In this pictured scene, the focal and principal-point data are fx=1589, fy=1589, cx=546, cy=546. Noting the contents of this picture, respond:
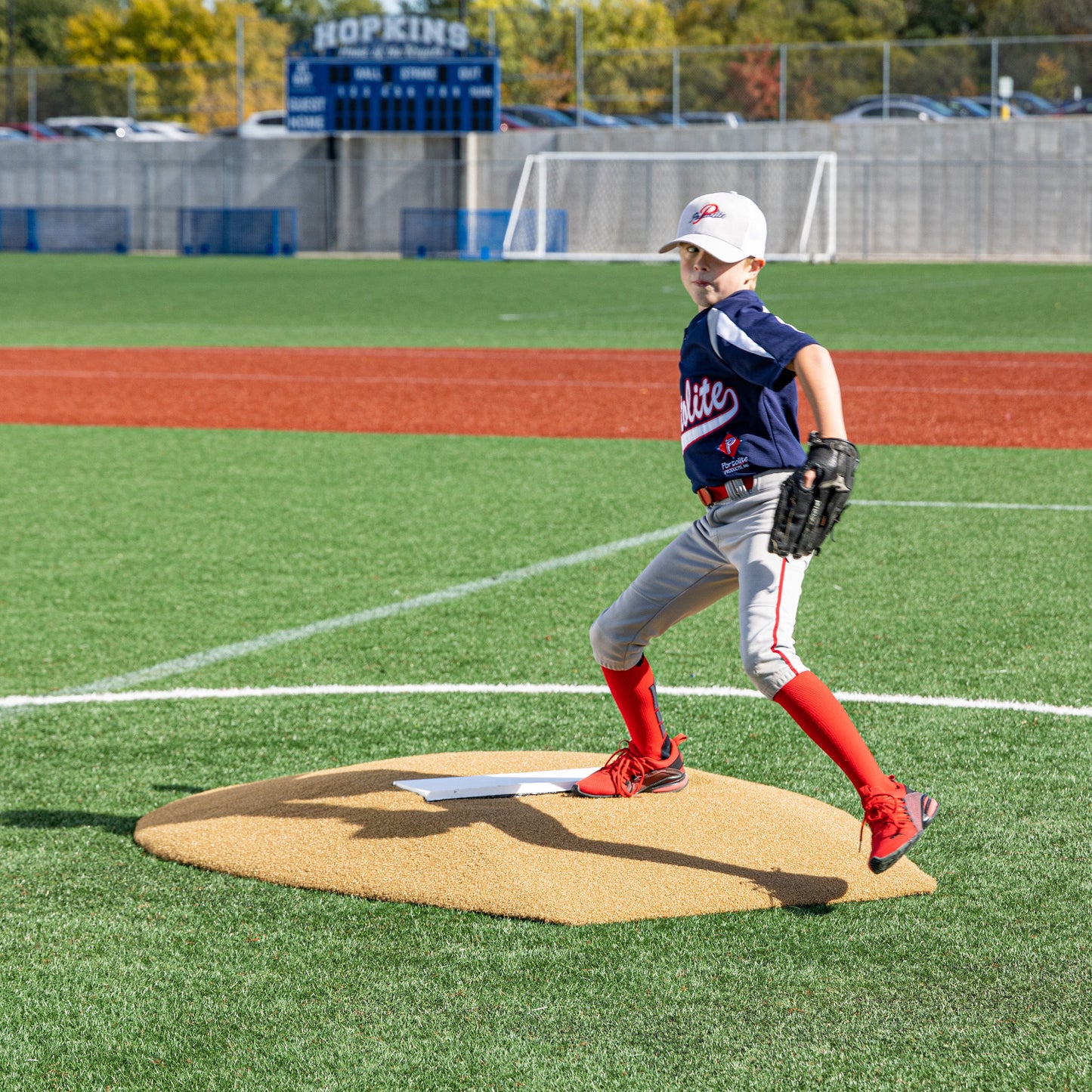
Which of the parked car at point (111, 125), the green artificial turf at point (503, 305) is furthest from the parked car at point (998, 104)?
the parked car at point (111, 125)

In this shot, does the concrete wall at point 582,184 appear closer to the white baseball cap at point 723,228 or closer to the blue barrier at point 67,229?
the blue barrier at point 67,229

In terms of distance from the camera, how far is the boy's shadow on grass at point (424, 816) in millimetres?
3822

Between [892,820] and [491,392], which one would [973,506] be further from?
[491,392]

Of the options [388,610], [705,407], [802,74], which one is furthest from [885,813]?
[802,74]

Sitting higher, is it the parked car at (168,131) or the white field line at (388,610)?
the parked car at (168,131)

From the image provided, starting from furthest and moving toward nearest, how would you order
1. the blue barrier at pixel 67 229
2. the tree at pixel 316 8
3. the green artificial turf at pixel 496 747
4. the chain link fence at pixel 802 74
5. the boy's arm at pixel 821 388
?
1. the tree at pixel 316 8
2. the blue barrier at pixel 67 229
3. the chain link fence at pixel 802 74
4. the boy's arm at pixel 821 388
5. the green artificial turf at pixel 496 747

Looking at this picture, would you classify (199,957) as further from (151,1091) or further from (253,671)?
(253,671)

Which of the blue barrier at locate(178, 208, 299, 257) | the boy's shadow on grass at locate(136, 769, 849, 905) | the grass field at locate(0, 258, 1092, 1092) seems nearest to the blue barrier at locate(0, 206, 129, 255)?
the blue barrier at locate(178, 208, 299, 257)

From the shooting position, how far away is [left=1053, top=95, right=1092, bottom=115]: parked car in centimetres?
4453

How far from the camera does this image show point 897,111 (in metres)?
47.0

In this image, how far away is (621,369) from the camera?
55.4ft

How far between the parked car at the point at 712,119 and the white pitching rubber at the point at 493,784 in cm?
4649

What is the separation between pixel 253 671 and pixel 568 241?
42.6 meters

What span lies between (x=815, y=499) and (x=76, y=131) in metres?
58.6
